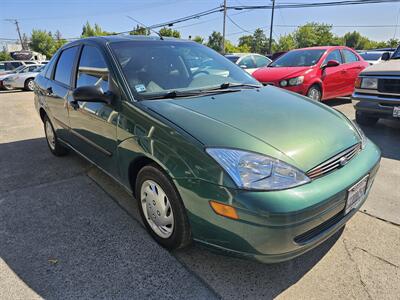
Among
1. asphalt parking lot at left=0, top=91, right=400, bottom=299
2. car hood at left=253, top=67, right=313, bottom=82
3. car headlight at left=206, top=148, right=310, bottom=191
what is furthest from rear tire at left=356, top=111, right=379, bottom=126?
car headlight at left=206, top=148, right=310, bottom=191

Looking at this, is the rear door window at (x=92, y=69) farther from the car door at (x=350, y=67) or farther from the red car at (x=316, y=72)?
the car door at (x=350, y=67)

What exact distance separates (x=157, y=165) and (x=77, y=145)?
5.53 ft

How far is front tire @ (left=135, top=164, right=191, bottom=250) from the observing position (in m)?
2.06

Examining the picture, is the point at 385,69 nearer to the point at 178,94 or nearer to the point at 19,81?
the point at 178,94

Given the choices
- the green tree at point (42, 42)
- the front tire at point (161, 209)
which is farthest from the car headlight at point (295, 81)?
the green tree at point (42, 42)

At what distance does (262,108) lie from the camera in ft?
7.92

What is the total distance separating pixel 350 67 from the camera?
7.53 m

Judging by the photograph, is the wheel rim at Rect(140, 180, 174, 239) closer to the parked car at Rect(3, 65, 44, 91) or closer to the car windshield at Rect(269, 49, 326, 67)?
the car windshield at Rect(269, 49, 326, 67)

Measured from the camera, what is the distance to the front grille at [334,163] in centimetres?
186

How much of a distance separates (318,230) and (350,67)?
6.81 meters

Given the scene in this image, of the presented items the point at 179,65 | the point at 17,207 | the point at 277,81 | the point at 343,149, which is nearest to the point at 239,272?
the point at 343,149

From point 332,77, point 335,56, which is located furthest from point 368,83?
point 335,56

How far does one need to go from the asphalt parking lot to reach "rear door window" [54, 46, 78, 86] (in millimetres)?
1290

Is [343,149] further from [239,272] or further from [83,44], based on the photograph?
[83,44]
